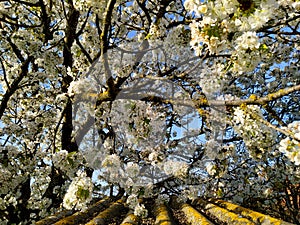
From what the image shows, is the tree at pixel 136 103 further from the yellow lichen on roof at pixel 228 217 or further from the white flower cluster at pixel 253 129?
the yellow lichen on roof at pixel 228 217

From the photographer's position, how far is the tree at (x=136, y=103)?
3.35 meters

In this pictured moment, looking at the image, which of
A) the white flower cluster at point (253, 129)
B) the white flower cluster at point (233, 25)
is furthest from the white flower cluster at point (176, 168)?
the white flower cluster at point (233, 25)

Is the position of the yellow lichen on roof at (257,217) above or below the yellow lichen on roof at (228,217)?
above

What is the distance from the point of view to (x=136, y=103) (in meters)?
6.02

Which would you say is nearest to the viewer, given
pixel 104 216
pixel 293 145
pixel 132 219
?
pixel 293 145

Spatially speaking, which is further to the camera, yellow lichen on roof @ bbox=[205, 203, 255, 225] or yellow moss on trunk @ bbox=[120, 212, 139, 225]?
yellow moss on trunk @ bbox=[120, 212, 139, 225]

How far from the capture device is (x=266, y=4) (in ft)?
5.98

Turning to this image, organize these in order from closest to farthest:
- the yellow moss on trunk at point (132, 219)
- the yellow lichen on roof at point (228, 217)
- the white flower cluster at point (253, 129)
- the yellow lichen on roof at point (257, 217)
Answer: the white flower cluster at point (253, 129)
the yellow lichen on roof at point (257, 217)
the yellow lichen on roof at point (228, 217)
the yellow moss on trunk at point (132, 219)

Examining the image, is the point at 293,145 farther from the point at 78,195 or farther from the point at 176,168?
the point at 176,168

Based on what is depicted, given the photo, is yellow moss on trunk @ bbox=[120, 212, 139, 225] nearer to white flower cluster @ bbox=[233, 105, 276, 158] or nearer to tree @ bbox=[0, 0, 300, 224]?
tree @ bbox=[0, 0, 300, 224]

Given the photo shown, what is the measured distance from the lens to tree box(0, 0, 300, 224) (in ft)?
11.0

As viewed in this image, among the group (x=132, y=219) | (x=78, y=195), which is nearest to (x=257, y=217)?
(x=132, y=219)

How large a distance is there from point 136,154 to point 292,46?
202 inches

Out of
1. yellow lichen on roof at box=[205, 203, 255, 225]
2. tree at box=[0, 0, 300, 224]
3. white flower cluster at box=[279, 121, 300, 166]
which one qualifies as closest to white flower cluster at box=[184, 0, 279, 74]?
tree at box=[0, 0, 300, 224]
